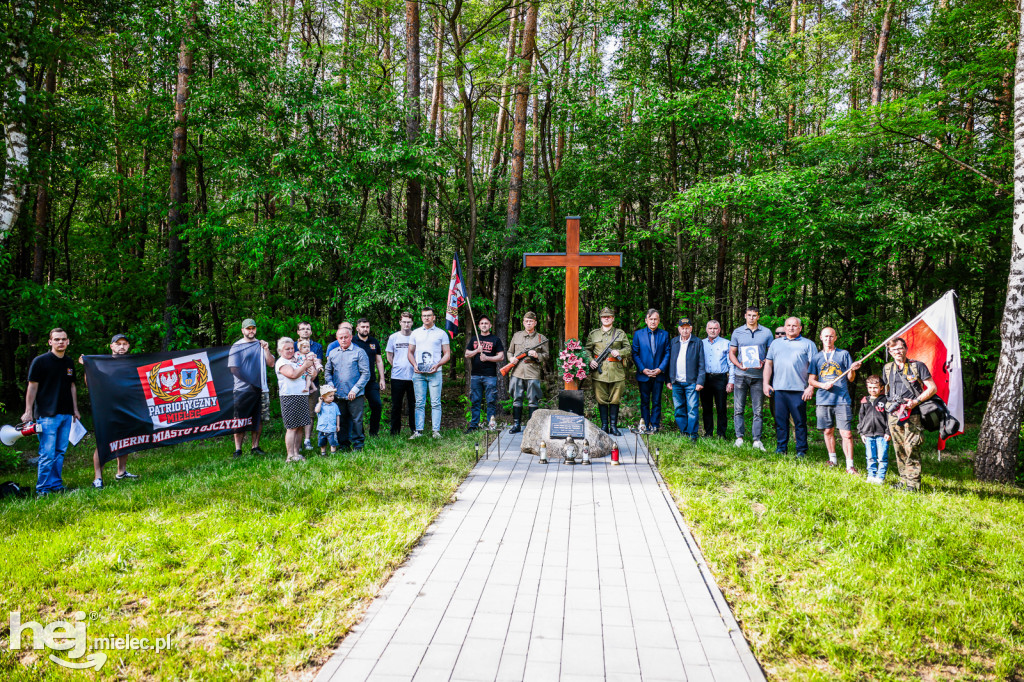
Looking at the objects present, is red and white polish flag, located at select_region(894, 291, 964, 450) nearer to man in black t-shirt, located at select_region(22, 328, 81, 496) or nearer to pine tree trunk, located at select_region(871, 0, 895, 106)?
pine tree trunk, located at select_region(871, 0, 895, 106)

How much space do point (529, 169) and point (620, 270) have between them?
172 inches

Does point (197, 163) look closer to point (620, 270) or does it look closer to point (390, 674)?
point (620, 270)

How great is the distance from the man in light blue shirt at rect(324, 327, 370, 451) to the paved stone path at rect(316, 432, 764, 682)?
3.23 meters

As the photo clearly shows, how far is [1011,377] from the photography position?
678cm

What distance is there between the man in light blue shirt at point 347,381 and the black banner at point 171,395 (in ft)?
3.29

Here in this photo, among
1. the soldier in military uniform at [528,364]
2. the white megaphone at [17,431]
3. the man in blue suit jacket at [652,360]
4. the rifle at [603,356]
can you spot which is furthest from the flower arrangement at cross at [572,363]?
the white megaphone at [17,431]

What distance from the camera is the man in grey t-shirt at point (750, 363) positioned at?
27.2ft

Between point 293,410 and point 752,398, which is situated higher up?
point 752,398

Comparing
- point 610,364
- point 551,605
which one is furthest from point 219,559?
point 610,364

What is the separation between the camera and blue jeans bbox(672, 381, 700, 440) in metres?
8.73

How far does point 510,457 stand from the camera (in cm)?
768

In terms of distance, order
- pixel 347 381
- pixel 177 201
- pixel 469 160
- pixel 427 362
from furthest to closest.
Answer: pixel 469 160 < pixel 177 201 < pixel 427 362 < pixel 347 381

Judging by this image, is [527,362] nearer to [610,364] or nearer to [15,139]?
[610,364]

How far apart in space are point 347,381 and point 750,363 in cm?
609
